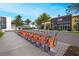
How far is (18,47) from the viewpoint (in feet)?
24.4

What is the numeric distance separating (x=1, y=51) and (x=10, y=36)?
0.84 m

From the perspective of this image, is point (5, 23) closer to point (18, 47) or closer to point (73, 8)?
point (18, 47)

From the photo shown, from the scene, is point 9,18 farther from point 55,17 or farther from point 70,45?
point 70,45

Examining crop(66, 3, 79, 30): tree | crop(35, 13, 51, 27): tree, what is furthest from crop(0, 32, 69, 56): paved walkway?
crop(66, 3, 79, 30): tree

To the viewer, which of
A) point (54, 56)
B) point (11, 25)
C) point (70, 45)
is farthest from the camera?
point (11, 25)

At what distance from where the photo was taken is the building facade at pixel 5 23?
24.5 ft

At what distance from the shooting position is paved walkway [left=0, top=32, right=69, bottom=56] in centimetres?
696

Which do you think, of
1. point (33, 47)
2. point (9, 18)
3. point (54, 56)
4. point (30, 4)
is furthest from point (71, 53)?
point (9, 18)

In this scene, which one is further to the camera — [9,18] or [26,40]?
[26,40]

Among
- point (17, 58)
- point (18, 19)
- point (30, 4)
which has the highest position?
point (30, 4)

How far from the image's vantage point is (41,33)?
7801 millimetres

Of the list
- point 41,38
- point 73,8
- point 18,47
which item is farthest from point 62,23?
point 18,47

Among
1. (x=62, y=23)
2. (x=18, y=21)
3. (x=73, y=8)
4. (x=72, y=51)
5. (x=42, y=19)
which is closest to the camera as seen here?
(x=73, y=8)

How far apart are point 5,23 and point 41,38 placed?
1.32 meters
